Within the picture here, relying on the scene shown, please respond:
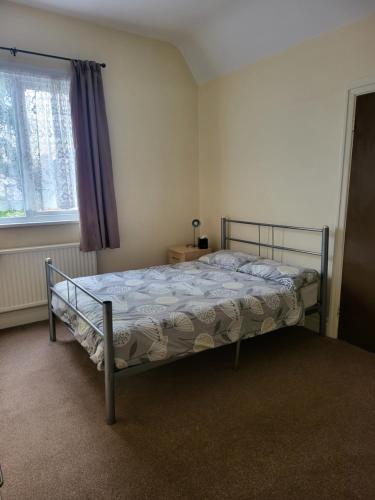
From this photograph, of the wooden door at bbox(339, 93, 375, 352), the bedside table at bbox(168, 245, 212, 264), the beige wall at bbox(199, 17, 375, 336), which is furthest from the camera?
the bedside table at bbox(168, 245, 212, 264)

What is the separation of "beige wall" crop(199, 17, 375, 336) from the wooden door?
15 centimetres

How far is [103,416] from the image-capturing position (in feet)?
7.10

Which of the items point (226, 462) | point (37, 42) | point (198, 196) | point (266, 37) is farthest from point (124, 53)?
point (226, 462)

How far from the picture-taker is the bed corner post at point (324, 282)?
119 inches

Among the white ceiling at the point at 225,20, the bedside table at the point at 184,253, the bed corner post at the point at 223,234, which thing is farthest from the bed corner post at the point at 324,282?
the white ceiling at the point at 225,20

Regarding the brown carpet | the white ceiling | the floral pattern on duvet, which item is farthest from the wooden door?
the white ceiling

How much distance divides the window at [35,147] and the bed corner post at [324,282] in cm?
255

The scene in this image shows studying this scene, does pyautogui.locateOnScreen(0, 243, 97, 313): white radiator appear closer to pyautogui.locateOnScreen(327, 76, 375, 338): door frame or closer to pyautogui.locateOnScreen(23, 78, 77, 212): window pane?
pyautogui.locateOnScreen(23, 78, 77, 212): window pane

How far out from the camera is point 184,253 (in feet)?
13.3

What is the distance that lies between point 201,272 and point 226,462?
1866 millimetres

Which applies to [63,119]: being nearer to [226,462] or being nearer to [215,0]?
[215,0]

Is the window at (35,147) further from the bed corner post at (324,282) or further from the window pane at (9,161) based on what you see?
the bed corner post at (324,282)

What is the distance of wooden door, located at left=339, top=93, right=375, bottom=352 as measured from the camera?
9.05ft

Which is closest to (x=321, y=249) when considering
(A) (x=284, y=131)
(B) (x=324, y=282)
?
(B) (x=324, y=282)
